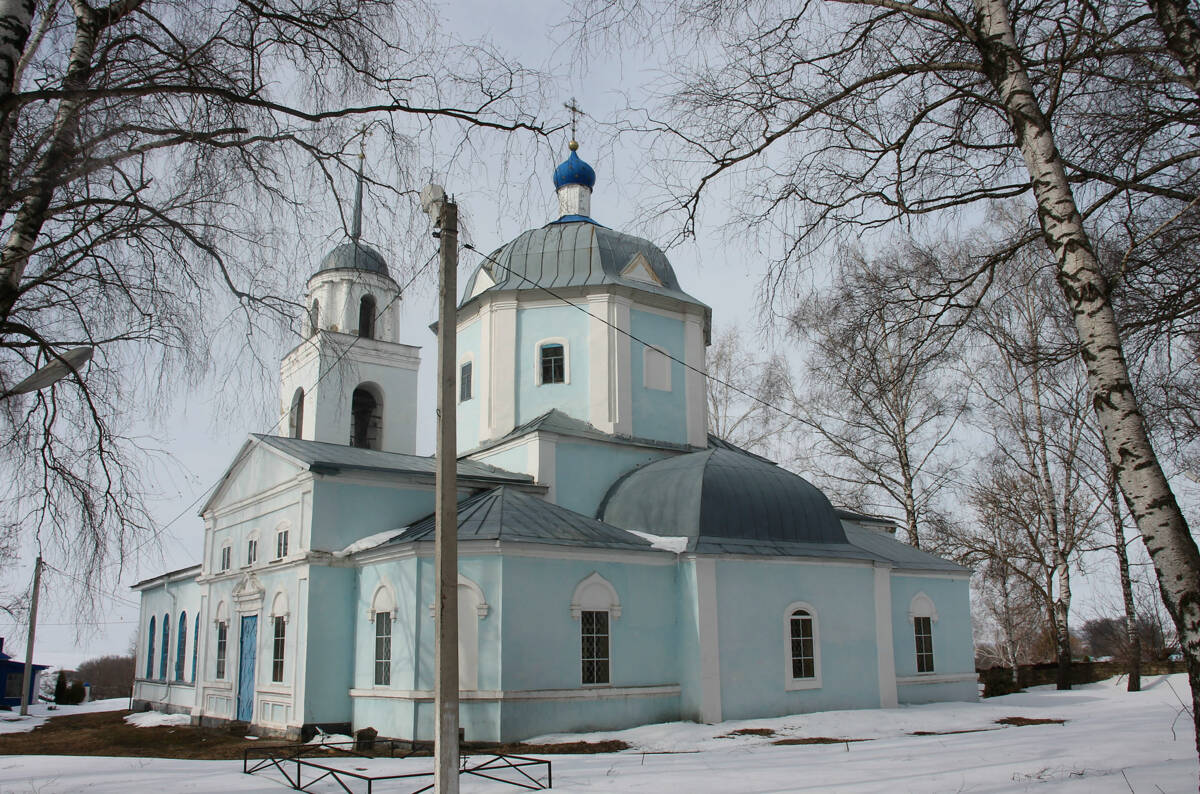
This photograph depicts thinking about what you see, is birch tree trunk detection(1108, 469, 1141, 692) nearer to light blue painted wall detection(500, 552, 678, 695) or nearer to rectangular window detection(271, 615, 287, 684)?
light blue painted wall detection(500, 552, 678, 695)

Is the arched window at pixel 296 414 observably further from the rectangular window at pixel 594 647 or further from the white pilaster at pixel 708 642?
the white pilaster at pixel 708 642

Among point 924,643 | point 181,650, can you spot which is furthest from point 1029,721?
point 181,650

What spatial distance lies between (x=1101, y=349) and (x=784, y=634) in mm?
10393

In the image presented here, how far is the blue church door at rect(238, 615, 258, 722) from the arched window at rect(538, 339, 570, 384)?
689cm

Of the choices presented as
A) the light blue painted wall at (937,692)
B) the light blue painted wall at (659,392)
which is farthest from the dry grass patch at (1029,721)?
the light blue painted wall at (659,392)

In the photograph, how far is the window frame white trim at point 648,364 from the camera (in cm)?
1850

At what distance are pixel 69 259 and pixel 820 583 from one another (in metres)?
12.5

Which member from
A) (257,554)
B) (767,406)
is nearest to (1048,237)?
(257,554)

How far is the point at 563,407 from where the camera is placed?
18094mm

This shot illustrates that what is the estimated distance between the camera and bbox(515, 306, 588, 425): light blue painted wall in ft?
59.5

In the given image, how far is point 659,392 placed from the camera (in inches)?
733

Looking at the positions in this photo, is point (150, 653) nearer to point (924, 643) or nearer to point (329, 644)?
point (329, 644)

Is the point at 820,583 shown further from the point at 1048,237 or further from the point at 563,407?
the point at 1048,237

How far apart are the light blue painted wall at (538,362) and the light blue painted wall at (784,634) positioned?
483cm
